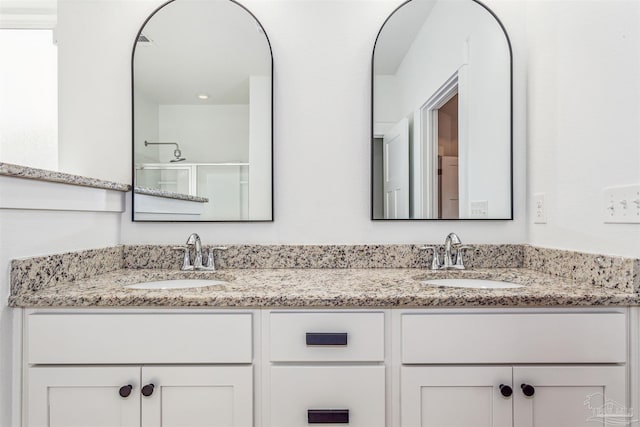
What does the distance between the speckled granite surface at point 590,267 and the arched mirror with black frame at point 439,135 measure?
9.0 inches

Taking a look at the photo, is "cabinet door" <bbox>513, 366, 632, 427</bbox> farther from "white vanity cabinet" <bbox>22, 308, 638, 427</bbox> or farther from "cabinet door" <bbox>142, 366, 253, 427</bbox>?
"cabinet door" <bbox>142, 366, 253, 427</bbox>

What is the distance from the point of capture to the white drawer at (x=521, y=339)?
105 cm

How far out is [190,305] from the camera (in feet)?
3.45

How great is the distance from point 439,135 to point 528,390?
0.98 m

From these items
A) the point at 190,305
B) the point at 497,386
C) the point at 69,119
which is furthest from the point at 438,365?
the point at 69,119

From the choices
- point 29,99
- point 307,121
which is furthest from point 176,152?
point 29,99

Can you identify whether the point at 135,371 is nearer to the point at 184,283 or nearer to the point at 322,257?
the point at 184,283

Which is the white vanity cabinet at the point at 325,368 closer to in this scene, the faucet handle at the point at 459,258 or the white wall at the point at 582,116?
the faucet handle at the point at 459,258

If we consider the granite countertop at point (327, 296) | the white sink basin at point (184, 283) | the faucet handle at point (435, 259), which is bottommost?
the white sink basin at point (184, 283)

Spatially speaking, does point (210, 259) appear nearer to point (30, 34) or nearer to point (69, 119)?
point (69, 119)

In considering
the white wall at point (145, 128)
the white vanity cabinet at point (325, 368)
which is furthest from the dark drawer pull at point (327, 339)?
the white wall at point (145, 128)

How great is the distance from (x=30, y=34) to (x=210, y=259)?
1.29 meters

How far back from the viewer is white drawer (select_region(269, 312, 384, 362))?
106 centimetres

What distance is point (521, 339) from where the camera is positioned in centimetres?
105
